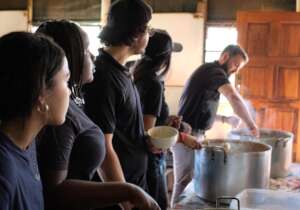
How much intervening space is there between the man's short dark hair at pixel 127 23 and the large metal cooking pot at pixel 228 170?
1.95ft

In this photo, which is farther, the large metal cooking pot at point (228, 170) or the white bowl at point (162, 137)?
the large metal cooking pot at point (228, 170)

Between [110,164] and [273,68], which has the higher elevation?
[273,68]

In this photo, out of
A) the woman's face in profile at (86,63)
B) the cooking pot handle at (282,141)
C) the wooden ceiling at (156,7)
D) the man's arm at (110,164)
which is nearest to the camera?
the woman's face in profile at (86,63)

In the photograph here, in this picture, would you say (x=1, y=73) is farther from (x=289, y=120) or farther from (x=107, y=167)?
(x=289, y=120)

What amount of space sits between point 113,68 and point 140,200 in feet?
1.69

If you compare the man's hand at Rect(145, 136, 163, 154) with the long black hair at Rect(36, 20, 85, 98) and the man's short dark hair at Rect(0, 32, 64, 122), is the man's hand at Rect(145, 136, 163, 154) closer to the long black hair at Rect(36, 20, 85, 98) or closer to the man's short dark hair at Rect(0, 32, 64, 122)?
the long black hair at Rect(36, 20, 85, 98)

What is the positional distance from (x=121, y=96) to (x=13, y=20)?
452cm

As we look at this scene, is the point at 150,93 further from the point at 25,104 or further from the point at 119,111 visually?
the point at 25,104

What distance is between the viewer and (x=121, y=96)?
1359 millimetres

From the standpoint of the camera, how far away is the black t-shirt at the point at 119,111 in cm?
133

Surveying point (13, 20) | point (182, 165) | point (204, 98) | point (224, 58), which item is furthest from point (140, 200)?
point (13, 20)

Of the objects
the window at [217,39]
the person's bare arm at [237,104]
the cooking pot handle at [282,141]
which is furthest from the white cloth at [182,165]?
the window at [217,39]

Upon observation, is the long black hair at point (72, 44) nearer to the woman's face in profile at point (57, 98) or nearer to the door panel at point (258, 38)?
the woman's face in profile at point (57, 98)

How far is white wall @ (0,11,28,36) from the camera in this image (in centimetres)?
538
